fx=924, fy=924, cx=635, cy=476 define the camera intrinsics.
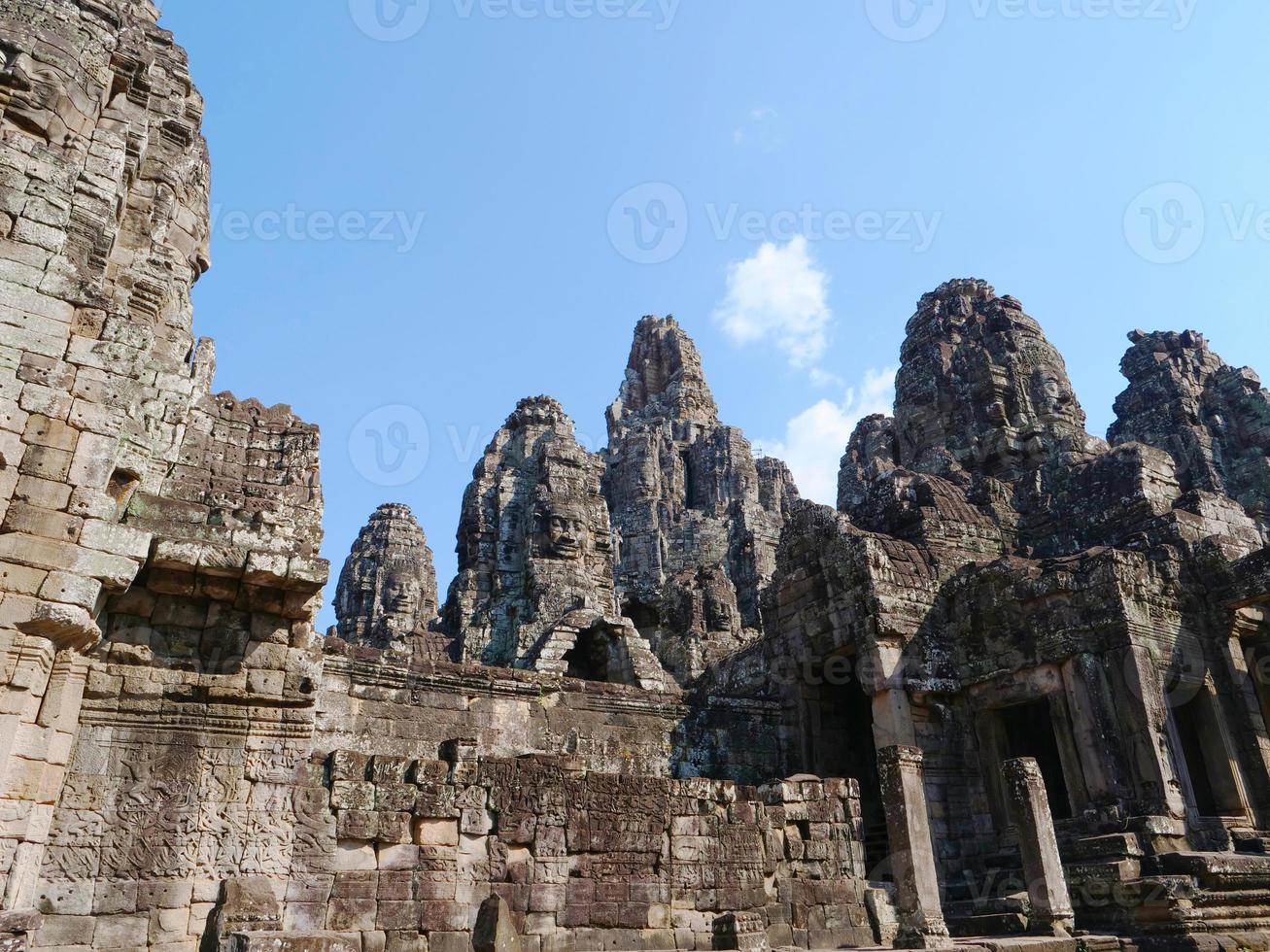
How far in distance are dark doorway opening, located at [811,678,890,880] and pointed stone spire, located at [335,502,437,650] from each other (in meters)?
24.7

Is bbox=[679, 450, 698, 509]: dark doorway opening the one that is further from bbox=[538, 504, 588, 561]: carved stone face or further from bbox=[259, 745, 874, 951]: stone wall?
bbox=[259, 745, 874, 951]: stone wall

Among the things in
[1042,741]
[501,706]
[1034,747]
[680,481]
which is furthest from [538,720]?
[680,481]

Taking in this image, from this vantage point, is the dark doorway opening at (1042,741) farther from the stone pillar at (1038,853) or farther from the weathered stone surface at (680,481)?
the weathered stone surface at (680,481)

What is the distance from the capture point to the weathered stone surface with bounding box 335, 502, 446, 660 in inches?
1499

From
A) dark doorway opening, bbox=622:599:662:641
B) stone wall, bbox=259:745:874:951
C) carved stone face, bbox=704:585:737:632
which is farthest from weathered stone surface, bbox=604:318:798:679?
stone wall, bbox=259:745:874:951

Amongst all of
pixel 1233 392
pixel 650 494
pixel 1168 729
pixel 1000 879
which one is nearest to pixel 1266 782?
pixel 1168 729

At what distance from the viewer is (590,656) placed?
1684 cm

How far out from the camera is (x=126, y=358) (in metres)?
7.55

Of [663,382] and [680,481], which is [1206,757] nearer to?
[680,481]

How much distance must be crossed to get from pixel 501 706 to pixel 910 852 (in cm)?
508

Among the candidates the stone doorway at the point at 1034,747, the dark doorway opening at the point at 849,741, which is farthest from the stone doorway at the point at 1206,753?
the dark doorway opening at the point at 849,741

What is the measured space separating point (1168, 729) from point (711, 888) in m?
6.74

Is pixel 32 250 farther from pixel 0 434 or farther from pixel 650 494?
pixel 650 494

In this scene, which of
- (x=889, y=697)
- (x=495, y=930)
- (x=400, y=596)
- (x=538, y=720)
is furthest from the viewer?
(x=400, y=596)
